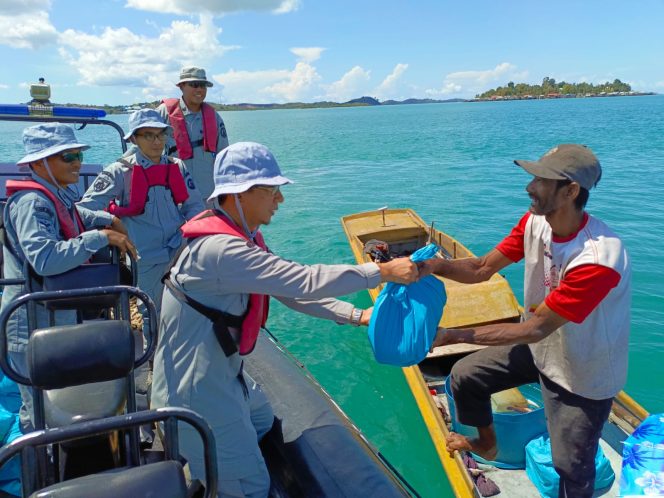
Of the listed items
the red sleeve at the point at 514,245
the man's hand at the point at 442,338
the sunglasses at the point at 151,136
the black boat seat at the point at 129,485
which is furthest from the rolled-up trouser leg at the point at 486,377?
the sunglasses at the point at 151,136

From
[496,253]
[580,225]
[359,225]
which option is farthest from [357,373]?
[580,225]

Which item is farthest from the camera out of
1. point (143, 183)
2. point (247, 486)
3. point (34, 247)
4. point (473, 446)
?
point (143, 183)

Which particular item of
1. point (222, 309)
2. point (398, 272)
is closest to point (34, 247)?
point (222, 309)

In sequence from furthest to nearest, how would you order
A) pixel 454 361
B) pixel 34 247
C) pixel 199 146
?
1. pixel 454 361
2. pixel 199 146
3. pixel 34 247

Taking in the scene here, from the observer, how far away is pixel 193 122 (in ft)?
18.5

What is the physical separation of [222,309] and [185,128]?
3.87 metres

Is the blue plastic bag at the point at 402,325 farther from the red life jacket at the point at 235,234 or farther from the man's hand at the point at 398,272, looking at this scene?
the red life jacket at the point at 235,234

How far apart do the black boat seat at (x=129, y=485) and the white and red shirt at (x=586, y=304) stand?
2.05 meters

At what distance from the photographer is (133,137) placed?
4371 mm

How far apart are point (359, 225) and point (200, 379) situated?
9.63 m

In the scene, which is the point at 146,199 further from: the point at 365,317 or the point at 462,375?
the point at 462,375

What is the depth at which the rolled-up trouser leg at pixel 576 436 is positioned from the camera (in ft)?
9.72

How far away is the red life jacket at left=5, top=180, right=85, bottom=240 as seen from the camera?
3.05 m

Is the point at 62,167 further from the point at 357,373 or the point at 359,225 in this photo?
the point at 359,225
